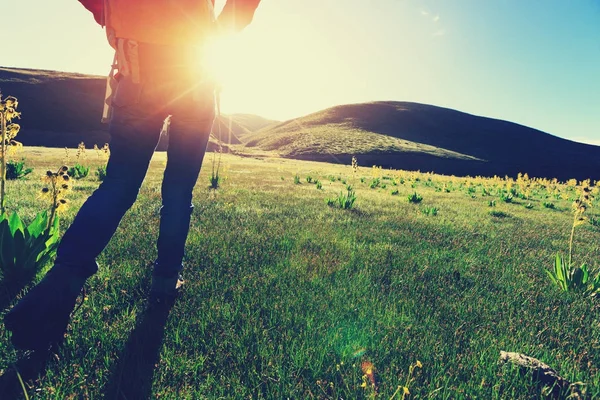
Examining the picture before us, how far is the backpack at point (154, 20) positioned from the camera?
6.84 ft

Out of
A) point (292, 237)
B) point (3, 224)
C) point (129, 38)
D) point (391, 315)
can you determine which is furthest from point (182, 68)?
point (292, 237)

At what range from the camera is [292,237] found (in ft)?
14.3

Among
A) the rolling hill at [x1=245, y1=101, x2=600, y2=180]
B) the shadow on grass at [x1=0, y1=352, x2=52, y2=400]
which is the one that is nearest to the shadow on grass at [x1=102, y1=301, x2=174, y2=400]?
the shadow on grass at [x1=0, y1=352, x2=52, y2=400]

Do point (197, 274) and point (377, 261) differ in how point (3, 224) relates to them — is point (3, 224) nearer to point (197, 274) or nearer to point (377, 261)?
point (197, 274)

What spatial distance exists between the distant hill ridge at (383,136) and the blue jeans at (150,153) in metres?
65.7

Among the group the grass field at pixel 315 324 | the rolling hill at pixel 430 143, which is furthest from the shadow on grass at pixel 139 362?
the rolling hill at pixel 430 143

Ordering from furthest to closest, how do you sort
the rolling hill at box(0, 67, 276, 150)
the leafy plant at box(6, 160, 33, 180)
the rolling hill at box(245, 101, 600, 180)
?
the rolling hill at box(245, 101, 600, 180), the rolling hill at box(0, 67, 276, 150), the leafy plant at box(6, 160, 33, 180)

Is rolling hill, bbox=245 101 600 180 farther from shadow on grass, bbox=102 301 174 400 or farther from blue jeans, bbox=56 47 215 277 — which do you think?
shadow on grass, bbox=102 301 174 400

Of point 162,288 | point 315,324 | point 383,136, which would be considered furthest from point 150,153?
point 383,136

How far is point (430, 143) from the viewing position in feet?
321

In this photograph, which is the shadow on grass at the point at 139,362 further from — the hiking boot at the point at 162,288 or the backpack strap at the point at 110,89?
the backpack strap at the point at 110,89

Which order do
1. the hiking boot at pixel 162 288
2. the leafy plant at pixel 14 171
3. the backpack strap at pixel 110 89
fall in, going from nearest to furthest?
the backpack strap at pixel 110 89 → the hiking boot at pixel 162 288 → the leafy plant at pixel 14 171

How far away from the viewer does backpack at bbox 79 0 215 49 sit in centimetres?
209

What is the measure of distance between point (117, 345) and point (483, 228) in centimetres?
662
